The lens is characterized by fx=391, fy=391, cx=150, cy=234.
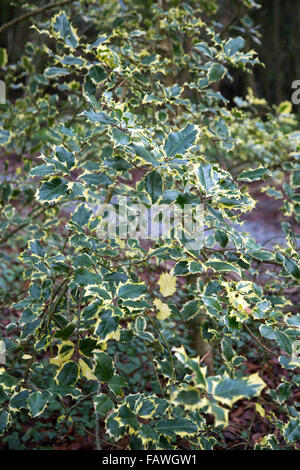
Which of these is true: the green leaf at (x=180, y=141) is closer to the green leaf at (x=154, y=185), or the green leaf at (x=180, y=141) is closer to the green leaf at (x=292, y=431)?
the green leaf at (x=154, y=185)

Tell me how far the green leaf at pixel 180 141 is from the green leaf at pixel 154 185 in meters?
0.07

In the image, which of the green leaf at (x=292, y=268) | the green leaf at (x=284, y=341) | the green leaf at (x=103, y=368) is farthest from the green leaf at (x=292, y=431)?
the green leaf at (x=103, y=368)

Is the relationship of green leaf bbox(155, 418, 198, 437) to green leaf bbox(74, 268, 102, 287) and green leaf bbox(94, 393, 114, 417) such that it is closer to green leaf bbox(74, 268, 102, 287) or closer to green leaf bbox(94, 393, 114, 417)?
green leaf bbox(94, 393, 114, 417)

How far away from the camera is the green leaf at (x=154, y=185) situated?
1.06 meters

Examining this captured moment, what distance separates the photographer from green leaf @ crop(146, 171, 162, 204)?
3.47 feet

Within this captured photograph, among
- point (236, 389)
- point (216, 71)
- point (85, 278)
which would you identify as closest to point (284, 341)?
point (236, 389)

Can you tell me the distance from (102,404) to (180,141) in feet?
2.53

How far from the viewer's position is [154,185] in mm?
1062

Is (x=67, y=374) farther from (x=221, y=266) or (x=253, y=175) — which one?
(x=253, y=175)

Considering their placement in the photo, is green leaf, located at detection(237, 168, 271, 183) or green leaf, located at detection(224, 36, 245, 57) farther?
green leaf, located at detection(224, 36, 245, 57)

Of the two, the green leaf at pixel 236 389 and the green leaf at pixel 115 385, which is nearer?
the green leaf at pixel 236 389

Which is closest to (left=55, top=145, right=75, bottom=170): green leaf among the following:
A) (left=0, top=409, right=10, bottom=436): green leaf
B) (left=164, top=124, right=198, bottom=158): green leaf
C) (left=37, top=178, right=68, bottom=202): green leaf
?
(left=37, top=178, right=68, bottom=202): green leaf

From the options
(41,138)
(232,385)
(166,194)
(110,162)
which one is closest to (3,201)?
(41,138)

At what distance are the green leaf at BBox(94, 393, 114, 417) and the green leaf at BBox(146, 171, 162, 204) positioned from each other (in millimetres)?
594
